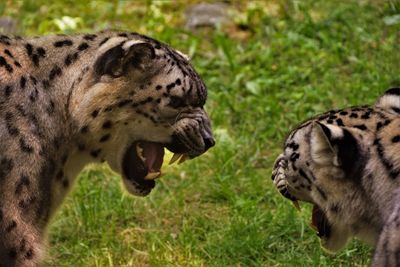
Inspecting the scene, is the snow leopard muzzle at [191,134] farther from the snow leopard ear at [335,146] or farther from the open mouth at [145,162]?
the snow leopard ear at [335,146]

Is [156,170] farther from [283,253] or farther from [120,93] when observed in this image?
[283,253]

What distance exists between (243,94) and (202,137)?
414 cm

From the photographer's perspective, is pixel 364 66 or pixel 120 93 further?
pixel 364 66

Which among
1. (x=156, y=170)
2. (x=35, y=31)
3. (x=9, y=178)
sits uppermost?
(x=9, y=178)

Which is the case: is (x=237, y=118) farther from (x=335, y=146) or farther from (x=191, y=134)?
(x=335, y=146)

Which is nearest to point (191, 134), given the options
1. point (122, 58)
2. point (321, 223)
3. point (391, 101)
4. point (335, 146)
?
point (122, 58)

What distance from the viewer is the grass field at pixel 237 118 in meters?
8.37

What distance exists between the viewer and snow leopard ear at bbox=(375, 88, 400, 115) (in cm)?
673

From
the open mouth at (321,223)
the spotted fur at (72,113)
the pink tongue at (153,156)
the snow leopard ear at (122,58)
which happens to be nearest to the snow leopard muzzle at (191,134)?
the spotted fur at (72,113)

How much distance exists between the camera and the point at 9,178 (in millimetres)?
6215

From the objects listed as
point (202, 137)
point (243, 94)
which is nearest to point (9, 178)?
point (202, 137)

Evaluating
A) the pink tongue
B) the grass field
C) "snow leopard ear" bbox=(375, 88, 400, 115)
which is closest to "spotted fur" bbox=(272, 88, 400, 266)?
"snow leopard ear" bbox=(375, 88, 400, 115)

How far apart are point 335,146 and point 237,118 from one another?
4502 millimetres

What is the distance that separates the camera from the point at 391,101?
677 centimetres
